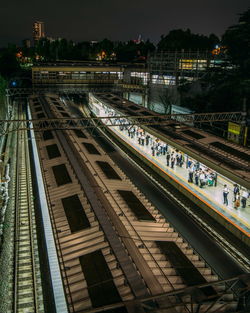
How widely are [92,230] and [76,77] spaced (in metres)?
43.8

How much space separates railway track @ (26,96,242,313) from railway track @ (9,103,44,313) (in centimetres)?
185

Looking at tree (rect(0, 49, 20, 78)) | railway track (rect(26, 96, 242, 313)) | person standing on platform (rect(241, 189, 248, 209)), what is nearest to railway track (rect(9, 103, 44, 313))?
railway track (rect(26, 96, 242, 313))

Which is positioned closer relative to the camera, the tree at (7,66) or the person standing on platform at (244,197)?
the person standing on platform at (244,197)

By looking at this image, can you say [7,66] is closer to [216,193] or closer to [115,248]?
[216,193]

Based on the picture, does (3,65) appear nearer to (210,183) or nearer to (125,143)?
(125,143)

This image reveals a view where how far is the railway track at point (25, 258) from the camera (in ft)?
32.7

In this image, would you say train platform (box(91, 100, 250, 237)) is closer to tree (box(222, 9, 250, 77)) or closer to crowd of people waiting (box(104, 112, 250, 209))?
crowd of people waiting (box(104, 112, 250, 209))

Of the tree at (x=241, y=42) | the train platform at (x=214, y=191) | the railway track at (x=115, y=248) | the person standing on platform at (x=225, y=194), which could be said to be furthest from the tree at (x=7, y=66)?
the person standing on platform at (x=225, y=194)

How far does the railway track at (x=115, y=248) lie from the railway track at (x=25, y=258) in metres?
1.85

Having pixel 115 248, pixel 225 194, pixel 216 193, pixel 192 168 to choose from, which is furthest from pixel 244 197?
pixel 115 248

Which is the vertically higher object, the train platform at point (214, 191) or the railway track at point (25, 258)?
the train platform at point (214, 191)

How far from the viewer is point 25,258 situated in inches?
475

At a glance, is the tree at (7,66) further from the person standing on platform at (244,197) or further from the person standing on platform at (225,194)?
the person standing on platform at (244,197)

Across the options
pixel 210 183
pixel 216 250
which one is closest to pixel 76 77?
pixel 210 183
